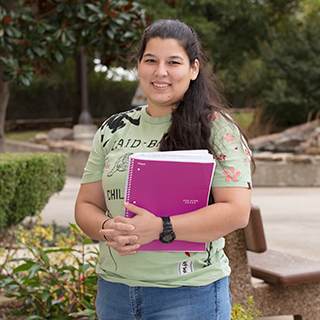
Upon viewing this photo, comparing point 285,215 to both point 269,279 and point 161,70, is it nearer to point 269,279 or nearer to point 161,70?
point 269,279

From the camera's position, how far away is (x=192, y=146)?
1.68 m

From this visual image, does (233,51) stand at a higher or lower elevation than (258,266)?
higher

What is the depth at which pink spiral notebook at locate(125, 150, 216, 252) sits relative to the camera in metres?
1.51

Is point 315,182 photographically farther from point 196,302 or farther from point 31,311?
point 196,302

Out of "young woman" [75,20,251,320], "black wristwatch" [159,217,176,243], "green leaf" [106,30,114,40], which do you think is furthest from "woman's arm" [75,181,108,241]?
"green leaf" [106,30,114,40]

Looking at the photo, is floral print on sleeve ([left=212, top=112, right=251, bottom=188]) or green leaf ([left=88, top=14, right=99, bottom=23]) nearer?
floral print on sleeve ([left=212, top=112, right=251, bottom=188])

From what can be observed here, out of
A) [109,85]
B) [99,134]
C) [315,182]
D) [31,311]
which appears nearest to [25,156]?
[31,311]

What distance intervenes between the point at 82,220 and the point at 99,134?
1.17ft

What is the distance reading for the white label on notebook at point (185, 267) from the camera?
1.66m

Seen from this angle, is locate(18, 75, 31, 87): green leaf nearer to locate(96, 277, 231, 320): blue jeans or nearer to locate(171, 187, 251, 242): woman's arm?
locate(96, 277, 231, 320): blue jeans

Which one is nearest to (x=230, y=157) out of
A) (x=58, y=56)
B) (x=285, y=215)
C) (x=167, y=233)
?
(x=167, y=233)

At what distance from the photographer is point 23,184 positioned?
521 cm

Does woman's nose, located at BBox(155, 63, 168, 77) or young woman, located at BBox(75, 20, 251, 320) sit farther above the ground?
woman's nose, located at BBox(155, 63, 168, 77)

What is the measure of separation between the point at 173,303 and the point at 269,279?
1844 mm
